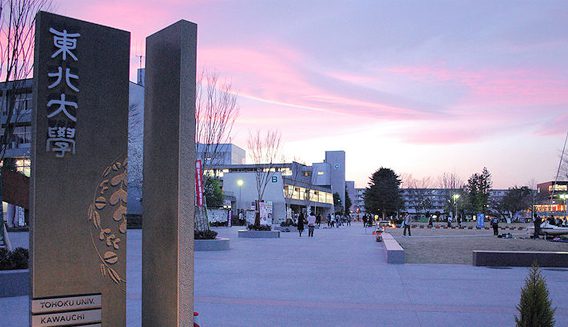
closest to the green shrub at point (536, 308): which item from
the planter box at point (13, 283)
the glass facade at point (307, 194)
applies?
the planter box at point (13, 283)

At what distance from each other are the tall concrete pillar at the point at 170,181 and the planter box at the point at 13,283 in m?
5.40

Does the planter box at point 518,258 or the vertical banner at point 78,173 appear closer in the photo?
the vertical banner at point 78,173

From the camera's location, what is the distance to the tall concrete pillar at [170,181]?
554 centimetres

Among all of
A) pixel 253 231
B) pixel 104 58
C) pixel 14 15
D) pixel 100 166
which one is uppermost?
pixel 14 15

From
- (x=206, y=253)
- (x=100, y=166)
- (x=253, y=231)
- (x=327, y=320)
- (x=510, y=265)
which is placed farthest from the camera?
(x=253, y=231)

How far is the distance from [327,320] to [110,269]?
3.91 m

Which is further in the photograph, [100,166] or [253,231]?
[253,231]

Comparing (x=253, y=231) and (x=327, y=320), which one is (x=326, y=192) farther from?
(x=327, y=320)

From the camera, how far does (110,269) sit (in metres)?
5.75

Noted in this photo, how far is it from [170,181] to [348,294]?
20.7ft

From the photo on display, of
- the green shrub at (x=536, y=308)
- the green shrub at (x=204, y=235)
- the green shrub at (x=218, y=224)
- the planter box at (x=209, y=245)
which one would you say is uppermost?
the green shrub at (x=536, y=308)

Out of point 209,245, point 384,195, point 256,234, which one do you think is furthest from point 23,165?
point 384,195

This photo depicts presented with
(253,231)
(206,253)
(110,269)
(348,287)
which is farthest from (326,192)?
(110,269)

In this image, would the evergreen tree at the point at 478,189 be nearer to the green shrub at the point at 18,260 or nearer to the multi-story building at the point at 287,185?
the multi-story building at the point at 287,185
